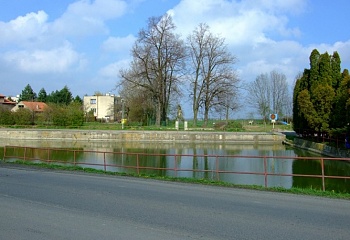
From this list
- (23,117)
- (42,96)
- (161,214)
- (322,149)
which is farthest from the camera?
(42,96)

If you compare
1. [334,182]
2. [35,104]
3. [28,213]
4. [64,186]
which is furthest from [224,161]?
[35,104]

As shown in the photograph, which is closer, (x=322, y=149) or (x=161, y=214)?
(x=161, y=214)

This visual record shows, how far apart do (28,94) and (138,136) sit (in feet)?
257

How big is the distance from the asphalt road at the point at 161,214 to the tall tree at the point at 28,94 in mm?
114005

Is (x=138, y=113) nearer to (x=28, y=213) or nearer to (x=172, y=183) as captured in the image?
(x=172, y=183)

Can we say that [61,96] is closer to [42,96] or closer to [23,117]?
[42,96]

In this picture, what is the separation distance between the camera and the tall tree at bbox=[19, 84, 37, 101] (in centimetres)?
11800

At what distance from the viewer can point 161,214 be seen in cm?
791

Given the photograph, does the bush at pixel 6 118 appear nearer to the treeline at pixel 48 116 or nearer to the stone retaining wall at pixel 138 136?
the treeline at pixel 48 116

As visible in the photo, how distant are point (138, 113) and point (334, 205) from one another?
212ft

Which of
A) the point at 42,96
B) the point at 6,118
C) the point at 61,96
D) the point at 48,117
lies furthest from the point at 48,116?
the point at 42,96

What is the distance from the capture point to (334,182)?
1911cm

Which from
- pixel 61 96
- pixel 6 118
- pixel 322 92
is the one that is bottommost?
pixel 6 118

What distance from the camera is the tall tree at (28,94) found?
118 m
